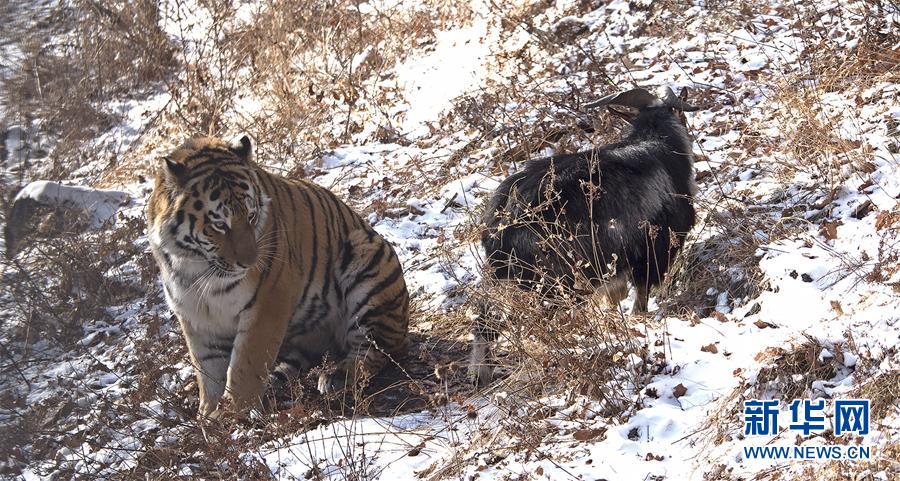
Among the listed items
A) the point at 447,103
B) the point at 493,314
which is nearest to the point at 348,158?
the point at 447,103

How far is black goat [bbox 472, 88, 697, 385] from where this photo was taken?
618 cm

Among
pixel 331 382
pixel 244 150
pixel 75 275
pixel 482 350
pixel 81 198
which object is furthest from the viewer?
pixel 81 198

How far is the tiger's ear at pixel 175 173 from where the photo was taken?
622 centimetres

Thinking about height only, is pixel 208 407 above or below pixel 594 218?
below

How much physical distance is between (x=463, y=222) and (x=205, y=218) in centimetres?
297

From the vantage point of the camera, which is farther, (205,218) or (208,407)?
(208,407)

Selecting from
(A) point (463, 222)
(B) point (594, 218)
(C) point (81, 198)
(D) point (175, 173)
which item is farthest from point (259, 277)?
(C) point (81, 198)

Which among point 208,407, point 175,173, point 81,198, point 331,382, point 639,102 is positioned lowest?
point 331,382

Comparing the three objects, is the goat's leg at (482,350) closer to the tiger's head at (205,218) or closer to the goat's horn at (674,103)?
the tiger's head at (205,218)

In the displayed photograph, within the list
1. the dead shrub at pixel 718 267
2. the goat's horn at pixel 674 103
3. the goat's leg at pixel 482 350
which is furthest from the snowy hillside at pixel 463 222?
the goat's horn at pixel 674 103

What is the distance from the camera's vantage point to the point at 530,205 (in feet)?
20.0

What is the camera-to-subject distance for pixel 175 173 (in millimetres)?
6246

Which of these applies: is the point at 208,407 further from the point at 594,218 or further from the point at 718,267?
the point at 718,267

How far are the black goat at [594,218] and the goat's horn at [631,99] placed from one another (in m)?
0.43
